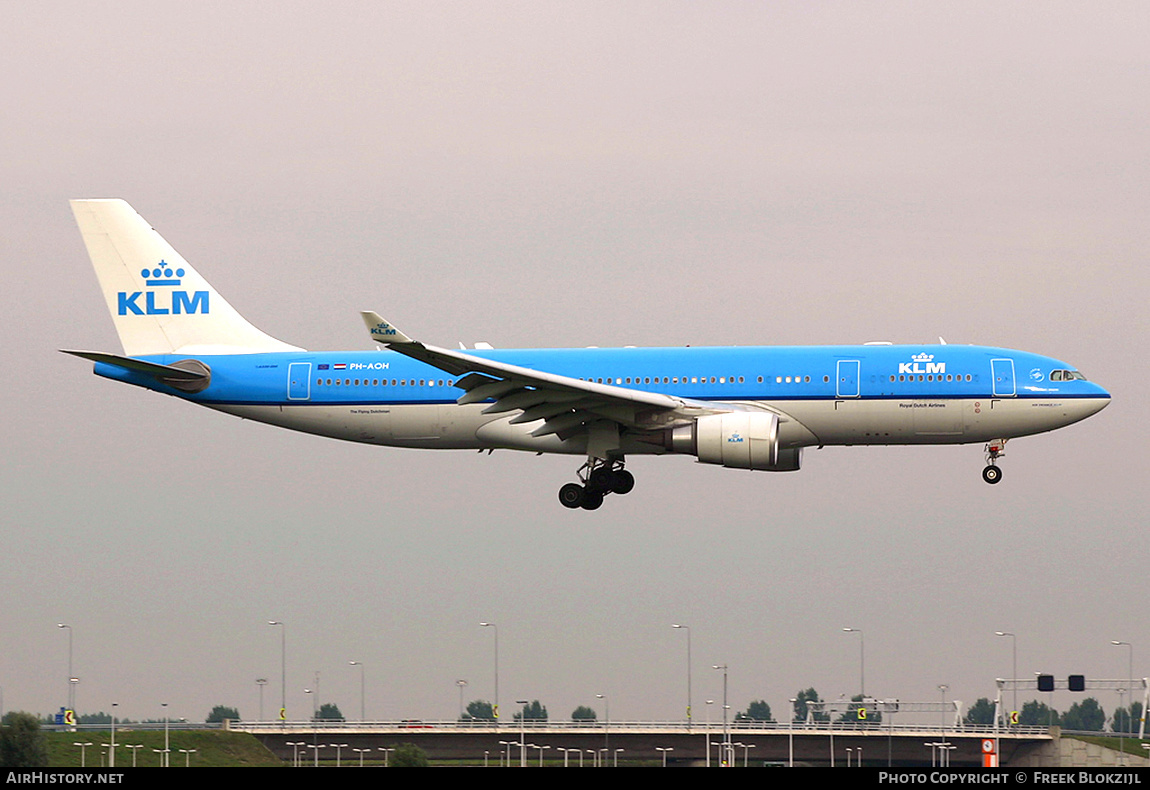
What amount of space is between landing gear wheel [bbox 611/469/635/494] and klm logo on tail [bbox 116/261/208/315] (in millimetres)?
16861

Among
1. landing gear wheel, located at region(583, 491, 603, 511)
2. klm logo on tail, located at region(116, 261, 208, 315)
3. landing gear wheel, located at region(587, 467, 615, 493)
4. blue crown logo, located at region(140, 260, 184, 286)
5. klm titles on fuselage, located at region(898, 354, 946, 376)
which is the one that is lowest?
landing gear wheel, located at region(583, 491, 603, 511)

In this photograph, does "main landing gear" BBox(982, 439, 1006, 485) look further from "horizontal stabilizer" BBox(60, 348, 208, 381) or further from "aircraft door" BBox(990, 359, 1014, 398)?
"horizontal stabilizer" BBox(60, 348, 208, 381)

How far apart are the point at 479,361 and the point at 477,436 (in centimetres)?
648

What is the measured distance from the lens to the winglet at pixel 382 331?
148ft

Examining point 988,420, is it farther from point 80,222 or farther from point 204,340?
point 80,222

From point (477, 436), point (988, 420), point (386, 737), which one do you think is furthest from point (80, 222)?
point (386, 737)

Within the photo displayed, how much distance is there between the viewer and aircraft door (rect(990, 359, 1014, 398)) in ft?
168

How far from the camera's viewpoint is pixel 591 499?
2179 inches

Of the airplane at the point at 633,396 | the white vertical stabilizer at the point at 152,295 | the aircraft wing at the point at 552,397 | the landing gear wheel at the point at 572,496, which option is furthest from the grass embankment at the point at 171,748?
the aircraft wing at the point at 552,397

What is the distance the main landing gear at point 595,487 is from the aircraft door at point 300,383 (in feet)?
31.2

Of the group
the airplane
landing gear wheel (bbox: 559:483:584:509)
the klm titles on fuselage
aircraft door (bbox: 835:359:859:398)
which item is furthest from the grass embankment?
the klm titles on fuselage

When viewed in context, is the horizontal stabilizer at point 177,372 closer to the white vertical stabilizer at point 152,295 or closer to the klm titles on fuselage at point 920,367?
the white vertical stabilizer at point 152,295

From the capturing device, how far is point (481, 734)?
93.8m
